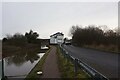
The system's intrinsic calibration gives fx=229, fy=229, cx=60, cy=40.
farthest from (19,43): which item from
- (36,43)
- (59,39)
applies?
(59,39)

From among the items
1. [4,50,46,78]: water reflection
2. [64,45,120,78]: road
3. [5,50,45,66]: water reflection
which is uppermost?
[64,45,120,78]: road

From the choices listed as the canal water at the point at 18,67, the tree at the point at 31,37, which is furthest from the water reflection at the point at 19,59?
the tree at the point at 31,37

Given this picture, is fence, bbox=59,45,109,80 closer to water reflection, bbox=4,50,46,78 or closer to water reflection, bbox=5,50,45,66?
water reflection, bbox=4,50,46,78

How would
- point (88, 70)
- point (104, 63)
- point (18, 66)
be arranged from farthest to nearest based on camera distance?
point (18, 66)
point (104, 63)
point (88, 70)

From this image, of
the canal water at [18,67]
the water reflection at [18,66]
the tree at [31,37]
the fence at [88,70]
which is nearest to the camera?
the fence at [88,70]

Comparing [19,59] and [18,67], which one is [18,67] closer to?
[18,67]

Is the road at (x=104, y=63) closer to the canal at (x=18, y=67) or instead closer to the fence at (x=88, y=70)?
the fence at (x=88, y=70)

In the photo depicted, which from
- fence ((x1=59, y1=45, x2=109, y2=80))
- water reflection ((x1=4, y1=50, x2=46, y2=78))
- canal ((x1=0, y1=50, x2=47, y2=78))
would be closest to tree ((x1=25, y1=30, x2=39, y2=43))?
water reflection ((x1=4, y1=50, x2=46, y2=78))

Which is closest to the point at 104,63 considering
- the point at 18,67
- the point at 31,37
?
the point at 18,67

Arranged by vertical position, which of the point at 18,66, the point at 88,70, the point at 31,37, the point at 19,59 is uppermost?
the point at 31,37

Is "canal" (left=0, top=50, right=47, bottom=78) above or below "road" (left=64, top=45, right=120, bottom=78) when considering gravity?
below

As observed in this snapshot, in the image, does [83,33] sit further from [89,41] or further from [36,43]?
[36,43]

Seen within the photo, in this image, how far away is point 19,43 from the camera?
2645 inches

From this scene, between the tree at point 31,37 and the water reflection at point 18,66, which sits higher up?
the tree at point 31,37
